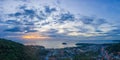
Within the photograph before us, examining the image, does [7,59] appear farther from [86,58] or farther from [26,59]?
[86,58]

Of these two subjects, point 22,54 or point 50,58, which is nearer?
point 22,54

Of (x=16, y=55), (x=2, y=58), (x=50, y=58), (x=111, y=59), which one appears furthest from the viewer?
(x=111, y=59)

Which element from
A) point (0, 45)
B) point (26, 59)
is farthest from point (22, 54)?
point (0, 45)

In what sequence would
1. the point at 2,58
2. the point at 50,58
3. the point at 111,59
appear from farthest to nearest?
the point at 111,59, the point at 50,58, the point at 2,58

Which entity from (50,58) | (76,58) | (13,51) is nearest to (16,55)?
(13,51)

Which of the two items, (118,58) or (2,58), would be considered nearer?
(2,58)

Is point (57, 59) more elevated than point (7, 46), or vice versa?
point (7, 46)

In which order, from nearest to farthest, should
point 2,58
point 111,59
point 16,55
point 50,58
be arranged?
point 2,58
point 16,55
point 50,58
point 111,59

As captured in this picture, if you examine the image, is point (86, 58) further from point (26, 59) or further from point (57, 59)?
point (26, 59)

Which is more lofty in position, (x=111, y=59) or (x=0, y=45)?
(x=0, y=45)
